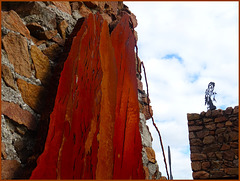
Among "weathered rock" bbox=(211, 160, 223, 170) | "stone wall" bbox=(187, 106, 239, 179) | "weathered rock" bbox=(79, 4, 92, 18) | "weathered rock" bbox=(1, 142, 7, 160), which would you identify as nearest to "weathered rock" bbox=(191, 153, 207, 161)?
"stone wall" bbox=(187, 106, 239, 179)

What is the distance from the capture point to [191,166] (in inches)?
181

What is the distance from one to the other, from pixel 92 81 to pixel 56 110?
0.64ft

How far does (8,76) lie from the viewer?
96cm

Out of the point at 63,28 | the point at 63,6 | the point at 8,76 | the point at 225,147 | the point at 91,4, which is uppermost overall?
the point at 91,4

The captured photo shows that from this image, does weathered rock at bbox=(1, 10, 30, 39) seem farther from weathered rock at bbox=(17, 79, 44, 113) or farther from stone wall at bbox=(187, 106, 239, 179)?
stone wall at bbox=(187, 106, 239, 179)

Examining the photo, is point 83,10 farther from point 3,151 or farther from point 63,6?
point 3,151

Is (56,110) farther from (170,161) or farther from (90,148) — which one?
(170,161)

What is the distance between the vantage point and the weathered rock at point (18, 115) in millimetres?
908

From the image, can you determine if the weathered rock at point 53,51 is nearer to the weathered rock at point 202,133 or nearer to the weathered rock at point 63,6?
the weathered rock at point 63,6

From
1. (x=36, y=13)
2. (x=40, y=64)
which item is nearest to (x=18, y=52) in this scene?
(x=40, y=64)

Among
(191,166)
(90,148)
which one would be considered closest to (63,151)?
(90,148)

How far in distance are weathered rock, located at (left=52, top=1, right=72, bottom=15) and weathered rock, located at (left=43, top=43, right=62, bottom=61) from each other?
0.22 meters

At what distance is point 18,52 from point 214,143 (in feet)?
14.1

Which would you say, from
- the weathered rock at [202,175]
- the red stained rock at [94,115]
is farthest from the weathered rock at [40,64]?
the weathered rock at [202,175]
